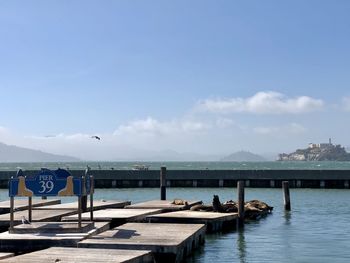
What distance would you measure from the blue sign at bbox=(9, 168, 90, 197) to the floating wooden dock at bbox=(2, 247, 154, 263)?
340 cm

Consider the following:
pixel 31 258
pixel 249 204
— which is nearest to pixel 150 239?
pixel 31 258

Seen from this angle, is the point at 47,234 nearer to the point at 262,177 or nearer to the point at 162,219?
the point at 162,219

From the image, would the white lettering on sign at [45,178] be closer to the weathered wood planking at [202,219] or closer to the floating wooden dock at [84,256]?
the floating wooden dock at [84,256]

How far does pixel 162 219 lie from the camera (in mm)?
22562

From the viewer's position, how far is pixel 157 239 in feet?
55.3

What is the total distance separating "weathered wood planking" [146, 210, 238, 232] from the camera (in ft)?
73.9

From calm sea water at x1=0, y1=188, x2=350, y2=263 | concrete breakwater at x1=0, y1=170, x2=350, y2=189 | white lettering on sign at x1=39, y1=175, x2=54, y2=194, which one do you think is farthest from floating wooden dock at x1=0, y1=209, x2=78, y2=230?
concrete breakwater at x1=0, y1=170, x2=350, y2=189

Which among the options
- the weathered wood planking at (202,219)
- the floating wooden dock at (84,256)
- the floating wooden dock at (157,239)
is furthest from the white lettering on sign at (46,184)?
the weathered wood planking at (202,219)

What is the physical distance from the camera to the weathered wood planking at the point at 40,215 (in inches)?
839

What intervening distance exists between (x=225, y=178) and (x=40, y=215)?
134 ft

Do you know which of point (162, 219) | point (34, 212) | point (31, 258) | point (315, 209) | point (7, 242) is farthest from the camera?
point (315, 209)

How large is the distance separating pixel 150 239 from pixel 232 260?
3.39 metres

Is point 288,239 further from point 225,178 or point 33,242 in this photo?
point 225,178

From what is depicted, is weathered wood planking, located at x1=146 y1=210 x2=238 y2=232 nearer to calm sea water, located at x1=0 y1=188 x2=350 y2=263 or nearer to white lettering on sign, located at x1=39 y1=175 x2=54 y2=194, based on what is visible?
calm sea water, located at x1=0 y1=188 x2=350 y2=263
